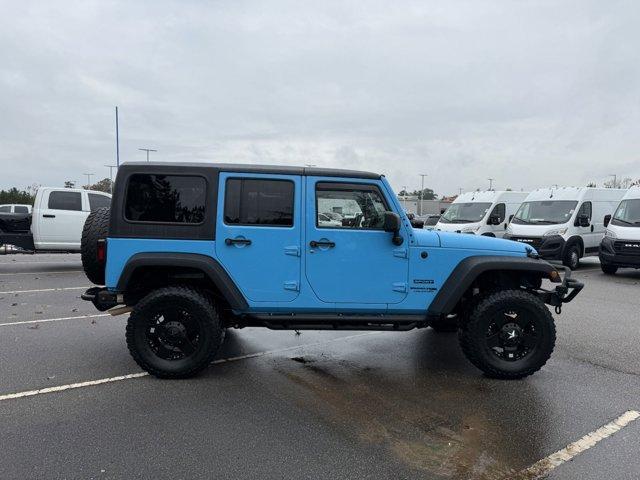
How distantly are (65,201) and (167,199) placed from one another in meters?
8.95

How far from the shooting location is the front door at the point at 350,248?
4.53m

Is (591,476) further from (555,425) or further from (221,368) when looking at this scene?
(221,368)

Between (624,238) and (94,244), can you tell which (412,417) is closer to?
(94,244)

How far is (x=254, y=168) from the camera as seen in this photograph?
4.57 meters

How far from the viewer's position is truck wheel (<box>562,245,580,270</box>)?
1316cm

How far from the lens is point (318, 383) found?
452cm

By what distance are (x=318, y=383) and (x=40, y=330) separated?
3925mm

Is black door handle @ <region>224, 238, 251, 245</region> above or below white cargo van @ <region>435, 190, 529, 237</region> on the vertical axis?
below

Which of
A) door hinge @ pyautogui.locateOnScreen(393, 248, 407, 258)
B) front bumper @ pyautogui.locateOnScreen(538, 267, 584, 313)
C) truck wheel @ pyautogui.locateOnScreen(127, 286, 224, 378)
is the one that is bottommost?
truck wheel @ pyautogui.locateOnScreen(127, 286, 224, 378)

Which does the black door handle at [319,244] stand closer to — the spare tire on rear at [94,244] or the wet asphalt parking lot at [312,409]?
the wet asphalt parking lot at [312,409]

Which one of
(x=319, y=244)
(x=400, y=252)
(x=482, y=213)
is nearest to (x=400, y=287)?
(x=400, y=252)

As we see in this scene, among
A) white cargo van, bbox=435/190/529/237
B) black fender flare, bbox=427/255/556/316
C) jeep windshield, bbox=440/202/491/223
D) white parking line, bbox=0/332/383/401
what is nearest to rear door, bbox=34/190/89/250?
white parking line, bbox=0/332/383/401

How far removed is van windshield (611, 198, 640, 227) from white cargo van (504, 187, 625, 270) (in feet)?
3.89

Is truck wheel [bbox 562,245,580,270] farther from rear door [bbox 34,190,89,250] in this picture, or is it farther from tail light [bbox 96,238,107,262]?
rear door [bbox 34,190,89,250]
